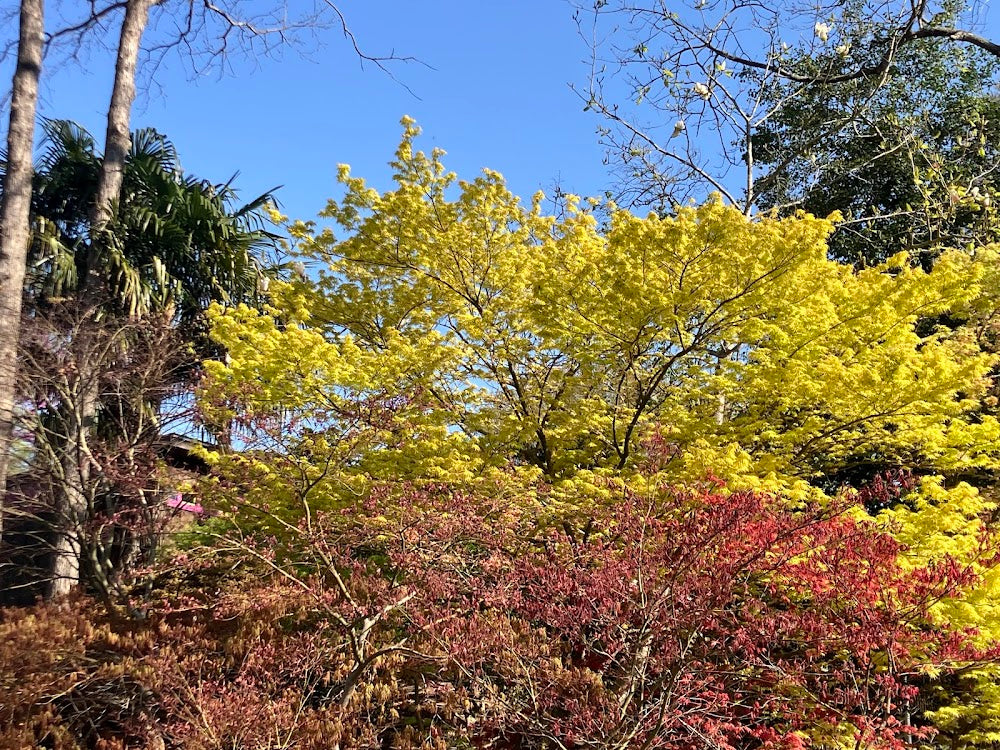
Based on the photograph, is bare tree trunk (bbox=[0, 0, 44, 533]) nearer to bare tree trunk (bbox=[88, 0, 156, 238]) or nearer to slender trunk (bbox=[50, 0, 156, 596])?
slender trunk (bbox=[50, 0, 156, 596])

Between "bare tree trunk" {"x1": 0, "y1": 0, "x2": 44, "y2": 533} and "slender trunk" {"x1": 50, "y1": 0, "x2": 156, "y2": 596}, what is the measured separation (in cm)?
60

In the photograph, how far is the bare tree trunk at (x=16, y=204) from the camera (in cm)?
631

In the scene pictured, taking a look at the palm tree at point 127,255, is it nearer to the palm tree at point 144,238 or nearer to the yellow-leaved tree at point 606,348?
the palm tree at point 144,238

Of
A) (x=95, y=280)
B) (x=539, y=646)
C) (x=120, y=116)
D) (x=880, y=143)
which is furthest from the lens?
(x=880, y=143)

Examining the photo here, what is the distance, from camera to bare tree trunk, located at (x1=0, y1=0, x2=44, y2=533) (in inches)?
249

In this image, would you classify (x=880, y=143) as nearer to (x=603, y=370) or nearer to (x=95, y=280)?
(x=603, y=370)

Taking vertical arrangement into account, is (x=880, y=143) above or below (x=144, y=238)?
above

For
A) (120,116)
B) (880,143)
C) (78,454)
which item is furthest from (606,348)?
(880,143)

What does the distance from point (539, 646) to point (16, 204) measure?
6.54m

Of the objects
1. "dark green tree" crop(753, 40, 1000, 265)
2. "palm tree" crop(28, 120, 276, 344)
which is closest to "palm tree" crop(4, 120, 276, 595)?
"palm tree" crop(28, 120, 276, 344)

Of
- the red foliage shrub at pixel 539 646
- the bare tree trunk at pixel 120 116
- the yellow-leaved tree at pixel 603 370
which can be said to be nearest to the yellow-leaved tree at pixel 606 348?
the yellow-leaved tree at pixel 603 370

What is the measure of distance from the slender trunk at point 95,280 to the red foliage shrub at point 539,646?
1613mm

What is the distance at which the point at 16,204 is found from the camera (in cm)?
679

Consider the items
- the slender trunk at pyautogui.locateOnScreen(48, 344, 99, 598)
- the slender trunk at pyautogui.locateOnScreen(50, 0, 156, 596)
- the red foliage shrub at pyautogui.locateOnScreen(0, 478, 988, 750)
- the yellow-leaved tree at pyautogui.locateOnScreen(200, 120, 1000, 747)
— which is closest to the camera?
the red foliage shrub at pyautogui.locateOnScreen(0, 478, 988, 750)
